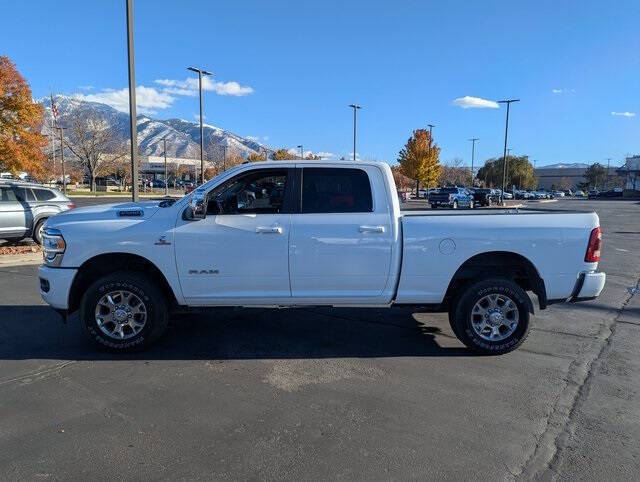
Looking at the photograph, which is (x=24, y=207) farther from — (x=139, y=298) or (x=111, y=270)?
(x=139, y=298)

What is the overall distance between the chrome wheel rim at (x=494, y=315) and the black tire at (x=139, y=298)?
3253 millimetres

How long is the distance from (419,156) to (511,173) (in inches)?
2076

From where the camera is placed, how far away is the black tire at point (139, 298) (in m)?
4.95

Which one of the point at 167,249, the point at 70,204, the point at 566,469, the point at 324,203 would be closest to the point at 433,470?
the point at 566,469

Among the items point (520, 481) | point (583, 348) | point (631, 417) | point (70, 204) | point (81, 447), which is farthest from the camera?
point (70, 204)

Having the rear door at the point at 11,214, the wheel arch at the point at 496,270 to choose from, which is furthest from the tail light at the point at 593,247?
the rear door at the point at 11,214

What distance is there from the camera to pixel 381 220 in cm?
498

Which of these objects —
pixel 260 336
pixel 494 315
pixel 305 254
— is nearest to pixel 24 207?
pixel 260 336

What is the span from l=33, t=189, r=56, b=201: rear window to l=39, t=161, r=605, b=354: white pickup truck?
9.08m

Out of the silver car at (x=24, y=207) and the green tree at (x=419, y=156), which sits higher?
the green tree at (x=419, y=156)

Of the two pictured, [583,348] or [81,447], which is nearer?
[81,447]

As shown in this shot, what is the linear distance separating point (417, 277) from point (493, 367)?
1.15m

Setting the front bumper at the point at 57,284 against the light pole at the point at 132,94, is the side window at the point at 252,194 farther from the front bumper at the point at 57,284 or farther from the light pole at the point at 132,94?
the light pole at the point at 132,94

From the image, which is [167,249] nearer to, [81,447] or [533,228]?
[81,447]
